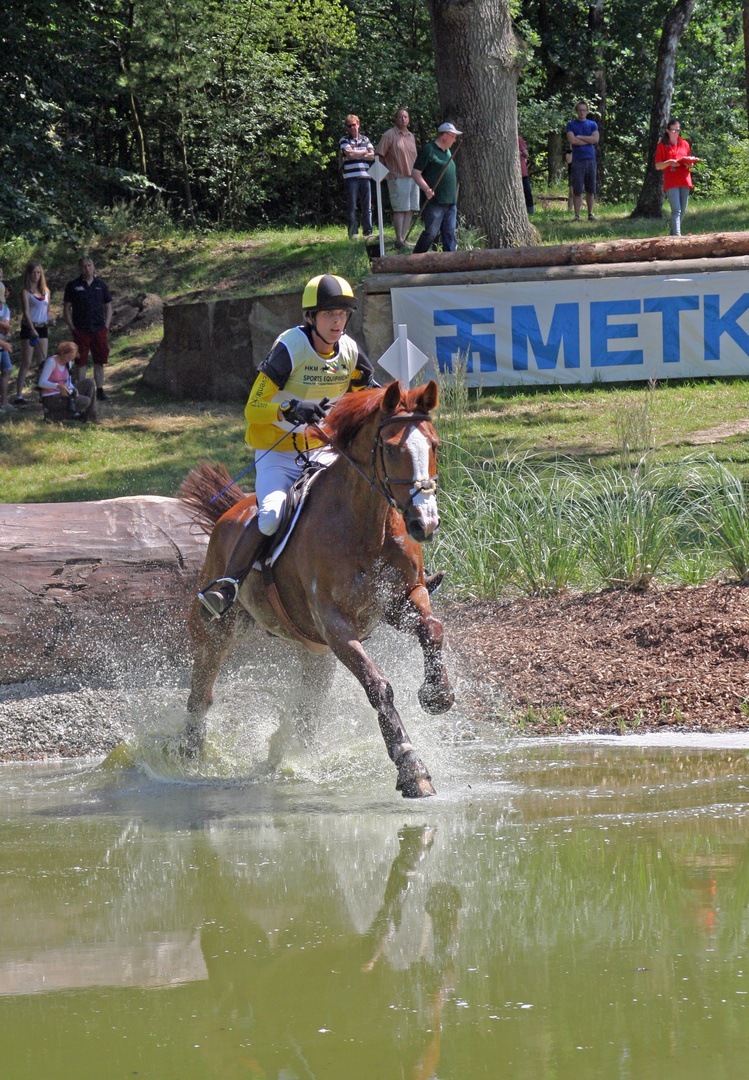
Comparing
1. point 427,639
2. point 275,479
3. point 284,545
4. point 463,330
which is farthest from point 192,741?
A: point 463,330

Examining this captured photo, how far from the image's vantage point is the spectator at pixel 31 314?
16.7 m

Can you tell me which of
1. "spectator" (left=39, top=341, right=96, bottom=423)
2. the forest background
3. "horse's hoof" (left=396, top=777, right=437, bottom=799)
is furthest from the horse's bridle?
the forest background

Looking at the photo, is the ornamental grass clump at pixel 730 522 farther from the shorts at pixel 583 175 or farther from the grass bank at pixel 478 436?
the shorts at pixel 583 175

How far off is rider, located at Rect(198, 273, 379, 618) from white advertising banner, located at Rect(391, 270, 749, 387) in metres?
8.50

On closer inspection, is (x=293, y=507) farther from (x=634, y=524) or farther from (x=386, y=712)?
(x=634, y=524)

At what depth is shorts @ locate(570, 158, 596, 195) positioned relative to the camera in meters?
23.6

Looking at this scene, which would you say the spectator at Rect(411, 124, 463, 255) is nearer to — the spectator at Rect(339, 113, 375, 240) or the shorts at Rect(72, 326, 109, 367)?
the shorts at Rect(72, 326, 109, 367)

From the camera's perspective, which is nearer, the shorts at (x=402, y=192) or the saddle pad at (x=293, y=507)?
the saddle pad at (x=293, y=507)

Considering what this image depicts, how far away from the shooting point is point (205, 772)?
6930 millimetres

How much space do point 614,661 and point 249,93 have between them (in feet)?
75.7

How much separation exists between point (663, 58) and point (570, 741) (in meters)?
22.0

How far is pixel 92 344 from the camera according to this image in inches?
671

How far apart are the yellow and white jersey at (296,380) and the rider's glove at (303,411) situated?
0.22 m

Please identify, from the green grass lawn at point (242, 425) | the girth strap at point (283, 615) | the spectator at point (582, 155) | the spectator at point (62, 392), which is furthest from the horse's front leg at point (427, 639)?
the spectator at point (582, 155)
